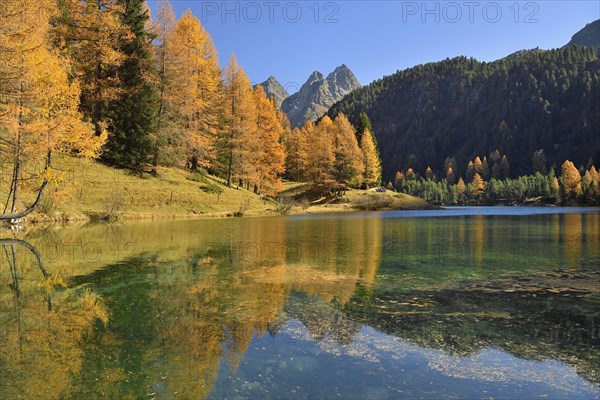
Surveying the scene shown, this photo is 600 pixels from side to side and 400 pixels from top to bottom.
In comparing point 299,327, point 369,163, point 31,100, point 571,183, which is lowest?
point 299,327

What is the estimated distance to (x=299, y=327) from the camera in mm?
7086

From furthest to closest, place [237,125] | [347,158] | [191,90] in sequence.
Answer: [347,158], [237,125], [191,90]

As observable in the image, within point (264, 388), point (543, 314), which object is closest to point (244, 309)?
point (264, 388)

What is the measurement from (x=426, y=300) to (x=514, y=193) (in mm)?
176979

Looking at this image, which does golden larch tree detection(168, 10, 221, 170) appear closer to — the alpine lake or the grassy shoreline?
the grassy shoreline

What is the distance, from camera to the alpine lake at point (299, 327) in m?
4.89

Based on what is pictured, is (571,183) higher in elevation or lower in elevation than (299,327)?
higher

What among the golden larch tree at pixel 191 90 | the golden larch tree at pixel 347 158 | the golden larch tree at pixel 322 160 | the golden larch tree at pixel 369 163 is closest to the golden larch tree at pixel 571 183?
the golden larch tree at pixel 369 163

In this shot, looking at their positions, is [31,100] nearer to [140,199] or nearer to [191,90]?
[140,199]

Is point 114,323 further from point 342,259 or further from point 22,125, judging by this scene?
point 22,125

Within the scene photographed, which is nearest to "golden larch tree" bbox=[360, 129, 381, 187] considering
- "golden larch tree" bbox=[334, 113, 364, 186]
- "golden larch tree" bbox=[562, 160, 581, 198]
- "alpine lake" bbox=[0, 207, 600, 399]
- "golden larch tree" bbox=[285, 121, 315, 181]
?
"golden larch tree" bbox=[334, 113, 364, 186]

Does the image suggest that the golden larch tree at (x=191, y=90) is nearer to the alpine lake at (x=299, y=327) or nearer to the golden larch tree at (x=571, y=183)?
the alpine lake at (x=299, y=327)

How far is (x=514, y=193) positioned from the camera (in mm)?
165625

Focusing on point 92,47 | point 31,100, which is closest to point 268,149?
point 92,47
